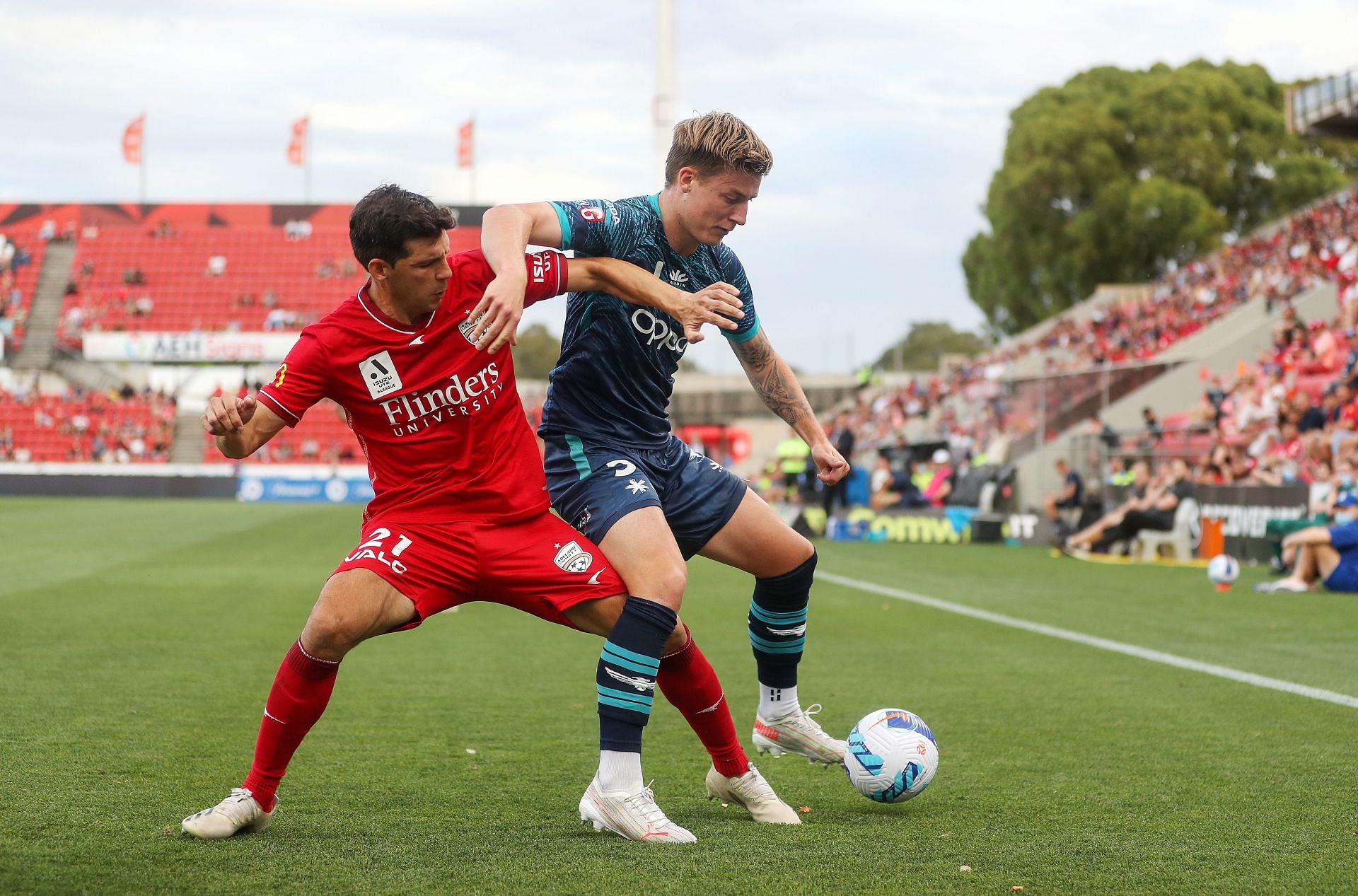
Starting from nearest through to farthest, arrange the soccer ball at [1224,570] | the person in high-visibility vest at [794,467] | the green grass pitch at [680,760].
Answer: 1. the green grass pitch at [680,760]
2. the soccer ball at [1224,570]
3. the person in high-visibility vest at [794,467]

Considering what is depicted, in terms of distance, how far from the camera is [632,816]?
3922 millimetres

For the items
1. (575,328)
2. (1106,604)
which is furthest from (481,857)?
(1106,604)

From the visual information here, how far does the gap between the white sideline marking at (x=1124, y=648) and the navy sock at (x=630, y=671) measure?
392cm

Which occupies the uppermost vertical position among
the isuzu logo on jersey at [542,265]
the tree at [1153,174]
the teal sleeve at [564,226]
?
the tree at [1153,174]

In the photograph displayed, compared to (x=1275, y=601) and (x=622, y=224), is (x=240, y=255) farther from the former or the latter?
(x=622, y=224)

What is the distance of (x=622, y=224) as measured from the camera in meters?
4.40

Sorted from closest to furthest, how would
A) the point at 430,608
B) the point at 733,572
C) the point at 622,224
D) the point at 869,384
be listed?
1. the point at 430,608
2. the point at 622,224
3. the point at 733,572
4. the point at 869,384

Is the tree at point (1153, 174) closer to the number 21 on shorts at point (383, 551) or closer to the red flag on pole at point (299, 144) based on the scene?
the red flag on pole at point (299, 144)

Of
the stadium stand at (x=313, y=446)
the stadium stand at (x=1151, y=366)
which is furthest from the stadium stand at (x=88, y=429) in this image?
the stadium stand at (x=1151, y=366)

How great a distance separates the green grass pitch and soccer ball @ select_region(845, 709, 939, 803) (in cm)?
10

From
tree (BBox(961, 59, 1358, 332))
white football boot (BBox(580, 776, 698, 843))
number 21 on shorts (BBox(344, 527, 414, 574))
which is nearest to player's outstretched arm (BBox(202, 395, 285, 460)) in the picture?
number 21 on shorts (BBox(344, 527, 414, 574))

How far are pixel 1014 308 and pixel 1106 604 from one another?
47.4 meters

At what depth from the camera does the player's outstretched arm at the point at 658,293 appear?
13.2 ft

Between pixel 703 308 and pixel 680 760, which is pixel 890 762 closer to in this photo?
pixel 680 760
